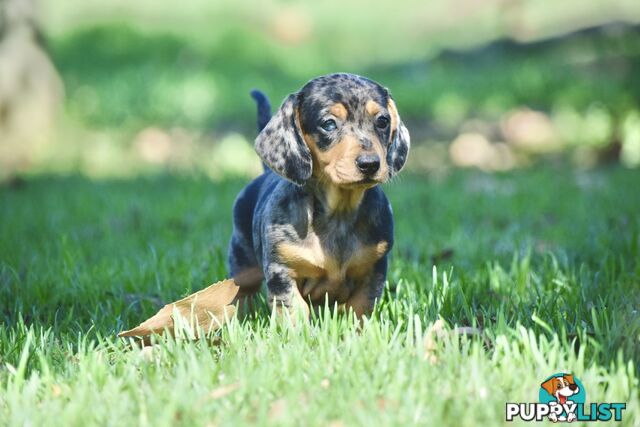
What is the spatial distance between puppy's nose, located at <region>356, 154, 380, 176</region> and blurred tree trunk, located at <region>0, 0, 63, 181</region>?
17.2ft

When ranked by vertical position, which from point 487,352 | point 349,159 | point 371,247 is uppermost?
point 349,159

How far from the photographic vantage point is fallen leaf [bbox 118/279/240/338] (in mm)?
3059

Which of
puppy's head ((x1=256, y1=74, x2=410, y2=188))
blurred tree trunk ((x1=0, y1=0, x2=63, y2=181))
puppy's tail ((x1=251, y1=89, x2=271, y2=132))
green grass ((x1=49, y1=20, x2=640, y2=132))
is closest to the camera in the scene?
puppy's head ((x1=256, y1=74, x2=410, y2=188))

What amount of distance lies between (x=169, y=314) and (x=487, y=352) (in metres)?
1.23

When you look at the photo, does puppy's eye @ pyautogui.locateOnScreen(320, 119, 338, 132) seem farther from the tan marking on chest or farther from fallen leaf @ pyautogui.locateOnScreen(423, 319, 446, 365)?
fallen leaf @ pyautogui.locateOnScreen(423, 319, 446, 365)

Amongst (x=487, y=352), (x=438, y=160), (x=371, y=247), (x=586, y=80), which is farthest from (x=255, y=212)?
(x=586, y=80)

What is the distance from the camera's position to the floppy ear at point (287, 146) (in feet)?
10.4

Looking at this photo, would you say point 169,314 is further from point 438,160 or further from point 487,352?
point 438,160

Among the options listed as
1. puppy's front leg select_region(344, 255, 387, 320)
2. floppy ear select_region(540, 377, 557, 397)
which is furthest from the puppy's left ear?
puppy's front leg select_region(344, 255, 387, 320)

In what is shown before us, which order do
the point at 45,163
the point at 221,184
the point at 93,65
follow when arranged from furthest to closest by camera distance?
the point at 93,65
the point at 45,163
the point at 221,184

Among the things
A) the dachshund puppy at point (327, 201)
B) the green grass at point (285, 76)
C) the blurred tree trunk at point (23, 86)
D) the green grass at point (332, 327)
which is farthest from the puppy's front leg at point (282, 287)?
the green grass at point (285, 76)

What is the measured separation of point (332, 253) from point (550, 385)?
42.7 inches

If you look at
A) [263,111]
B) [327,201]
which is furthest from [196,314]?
[263,111]

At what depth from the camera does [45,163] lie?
7945 millimetres
